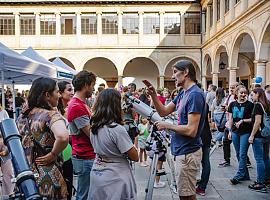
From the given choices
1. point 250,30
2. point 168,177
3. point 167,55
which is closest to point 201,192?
point 168,177

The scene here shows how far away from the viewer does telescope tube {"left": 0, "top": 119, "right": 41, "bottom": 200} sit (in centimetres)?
119

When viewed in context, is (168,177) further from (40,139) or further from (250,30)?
(250,30)

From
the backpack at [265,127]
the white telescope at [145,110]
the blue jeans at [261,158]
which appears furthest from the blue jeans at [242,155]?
the white telescope at [145,110]

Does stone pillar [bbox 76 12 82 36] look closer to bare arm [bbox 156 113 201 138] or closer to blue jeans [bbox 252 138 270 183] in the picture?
blue jeans [bbox 252 138 270 183]

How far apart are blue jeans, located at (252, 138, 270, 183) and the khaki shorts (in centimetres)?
257

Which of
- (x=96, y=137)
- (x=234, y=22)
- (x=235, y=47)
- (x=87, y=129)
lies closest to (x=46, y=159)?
(x=96, y=137)

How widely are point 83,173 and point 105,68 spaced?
25401mm

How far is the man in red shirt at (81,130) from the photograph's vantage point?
11.1 feet

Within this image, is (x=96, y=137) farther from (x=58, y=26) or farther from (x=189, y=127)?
(x=58, y=26)

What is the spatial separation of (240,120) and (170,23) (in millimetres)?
21413

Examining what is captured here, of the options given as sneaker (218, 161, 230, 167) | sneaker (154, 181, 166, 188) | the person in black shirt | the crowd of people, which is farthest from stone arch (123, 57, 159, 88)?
the crowd of people

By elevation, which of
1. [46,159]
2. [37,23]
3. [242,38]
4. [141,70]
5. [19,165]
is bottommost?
[46,159]

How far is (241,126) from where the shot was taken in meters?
5.74

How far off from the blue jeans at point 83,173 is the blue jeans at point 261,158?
310 centimetres
